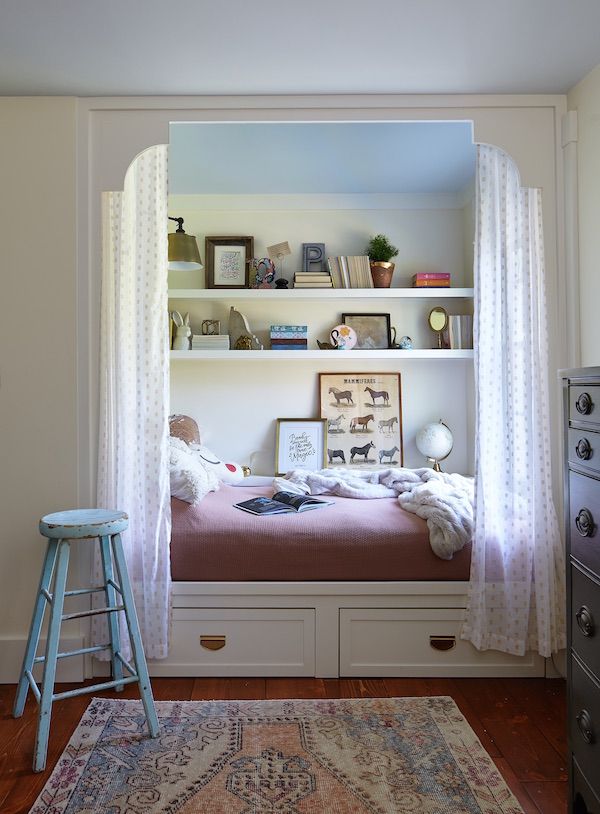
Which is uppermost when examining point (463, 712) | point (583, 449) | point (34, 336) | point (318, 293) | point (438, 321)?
point (318, 293)

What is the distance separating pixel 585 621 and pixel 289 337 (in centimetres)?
292

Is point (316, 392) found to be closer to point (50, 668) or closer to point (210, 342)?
point (210, 342)

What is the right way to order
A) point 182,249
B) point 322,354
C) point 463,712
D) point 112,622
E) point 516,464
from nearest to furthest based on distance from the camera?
point 463,712 → point 112,622 → point 516,464 → point 182,249 → point 322,354

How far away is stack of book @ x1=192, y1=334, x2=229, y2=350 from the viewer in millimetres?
4273

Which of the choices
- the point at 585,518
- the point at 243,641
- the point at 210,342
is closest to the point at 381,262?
the point at 210,342

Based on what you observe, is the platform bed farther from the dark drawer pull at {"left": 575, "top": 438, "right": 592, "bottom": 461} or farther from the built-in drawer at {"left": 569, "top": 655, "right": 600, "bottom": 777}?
the dark drawer pull at {"left": 575, "top": 438, "right": 592, "bottom": 461}

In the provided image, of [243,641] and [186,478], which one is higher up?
[186,478]

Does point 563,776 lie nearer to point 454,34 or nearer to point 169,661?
point 169,661

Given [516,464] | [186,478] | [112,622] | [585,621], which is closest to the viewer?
[585,621]

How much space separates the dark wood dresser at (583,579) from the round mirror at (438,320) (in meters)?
2.67

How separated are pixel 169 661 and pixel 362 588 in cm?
89

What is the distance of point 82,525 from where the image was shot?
7.98ft

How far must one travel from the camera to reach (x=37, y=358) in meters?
2.96

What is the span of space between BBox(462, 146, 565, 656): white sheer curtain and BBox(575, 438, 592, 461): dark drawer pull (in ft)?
3.91
